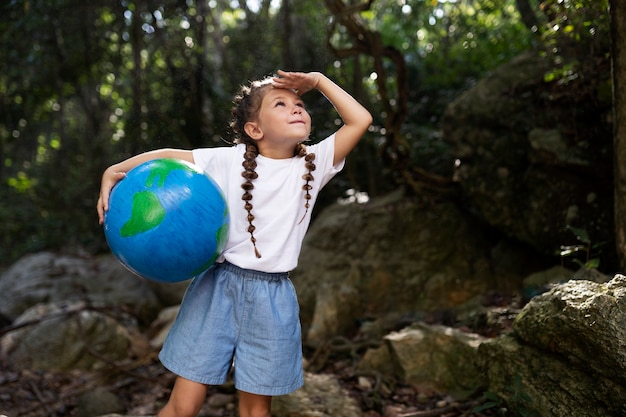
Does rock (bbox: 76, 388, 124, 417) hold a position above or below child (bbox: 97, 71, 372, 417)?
below

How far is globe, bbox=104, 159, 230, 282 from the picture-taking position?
217 centimetres

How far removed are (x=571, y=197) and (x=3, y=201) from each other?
30.3ft

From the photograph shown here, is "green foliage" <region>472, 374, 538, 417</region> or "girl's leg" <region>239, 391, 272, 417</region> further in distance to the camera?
"green foliage" <region>472, 374, 538, 417</region>

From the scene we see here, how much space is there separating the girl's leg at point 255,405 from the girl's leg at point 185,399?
0.21 m

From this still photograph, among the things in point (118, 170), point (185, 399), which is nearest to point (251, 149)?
point (118, 170)

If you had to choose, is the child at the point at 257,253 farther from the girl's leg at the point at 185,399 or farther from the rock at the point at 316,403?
the rock at the point at 316,403

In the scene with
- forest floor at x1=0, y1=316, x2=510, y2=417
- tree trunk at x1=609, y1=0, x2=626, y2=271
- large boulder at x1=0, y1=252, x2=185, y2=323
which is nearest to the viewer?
tree trunk at x1=609, y1=0, x2=626, y2=271

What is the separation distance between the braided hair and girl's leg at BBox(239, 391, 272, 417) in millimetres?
617

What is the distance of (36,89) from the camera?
33.0ft

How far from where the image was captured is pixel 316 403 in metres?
3.34

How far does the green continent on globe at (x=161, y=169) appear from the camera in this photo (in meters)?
2.21

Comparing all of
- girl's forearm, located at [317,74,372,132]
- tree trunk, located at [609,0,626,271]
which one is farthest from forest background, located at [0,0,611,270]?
girl's forearm, located at [317,74,372,132]

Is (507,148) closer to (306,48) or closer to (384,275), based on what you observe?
(384,275)

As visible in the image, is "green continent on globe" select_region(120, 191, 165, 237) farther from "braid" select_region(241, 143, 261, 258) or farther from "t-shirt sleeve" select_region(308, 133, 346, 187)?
"t-shirt sleeve" select_region(308, 133, 346, 187)
